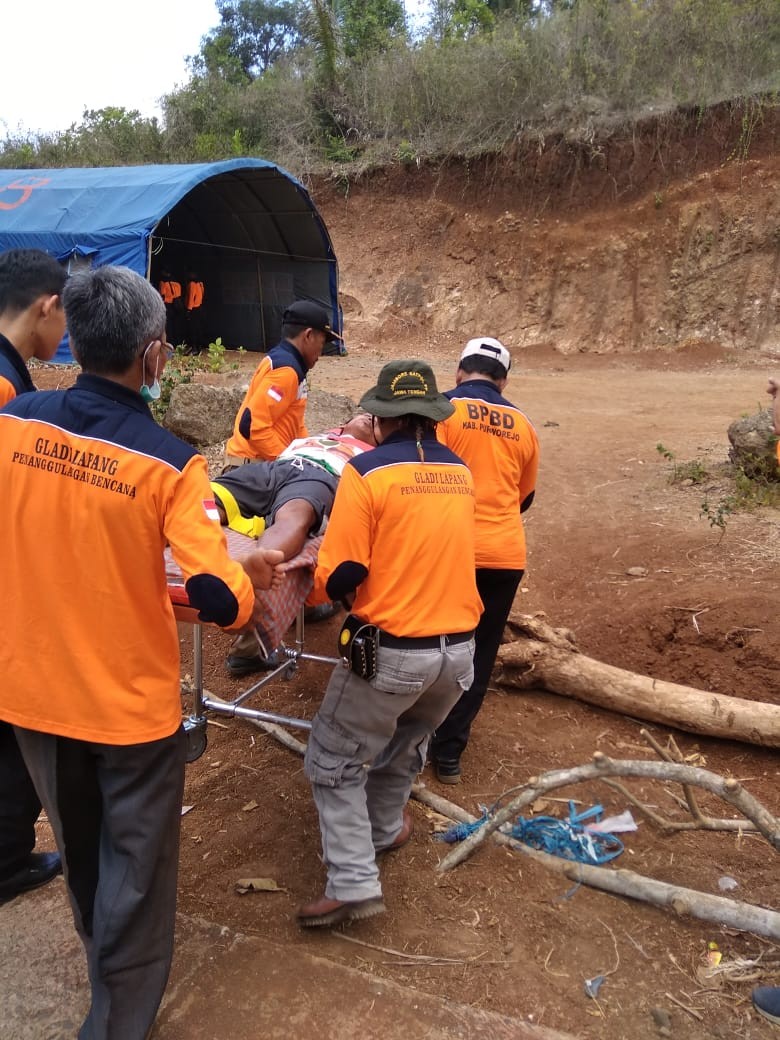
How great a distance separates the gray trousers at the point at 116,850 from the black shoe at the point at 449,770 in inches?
67.4

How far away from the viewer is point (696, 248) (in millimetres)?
16516

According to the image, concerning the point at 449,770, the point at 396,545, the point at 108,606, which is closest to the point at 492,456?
the point at 396,545

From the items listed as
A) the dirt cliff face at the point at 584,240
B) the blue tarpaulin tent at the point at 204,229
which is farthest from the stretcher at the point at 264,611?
the dirt cliff face at the point at 584,240

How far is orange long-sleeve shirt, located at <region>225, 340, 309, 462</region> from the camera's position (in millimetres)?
4578

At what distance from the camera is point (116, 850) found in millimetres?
1929

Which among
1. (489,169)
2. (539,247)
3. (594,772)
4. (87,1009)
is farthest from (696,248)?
(87,1009)

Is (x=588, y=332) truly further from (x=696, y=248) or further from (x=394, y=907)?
(x=394, y=907)

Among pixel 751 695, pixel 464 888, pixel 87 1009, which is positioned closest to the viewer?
pixel 87 1009

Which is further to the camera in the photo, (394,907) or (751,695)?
(751,695)

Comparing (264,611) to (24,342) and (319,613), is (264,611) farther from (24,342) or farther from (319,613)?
(319,613)

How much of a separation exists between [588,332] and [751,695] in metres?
14.1

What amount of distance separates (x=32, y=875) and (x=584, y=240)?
683 inches

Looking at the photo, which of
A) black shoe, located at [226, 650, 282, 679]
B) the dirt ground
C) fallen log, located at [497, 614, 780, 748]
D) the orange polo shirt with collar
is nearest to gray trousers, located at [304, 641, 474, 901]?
the orange polo shirt with collar

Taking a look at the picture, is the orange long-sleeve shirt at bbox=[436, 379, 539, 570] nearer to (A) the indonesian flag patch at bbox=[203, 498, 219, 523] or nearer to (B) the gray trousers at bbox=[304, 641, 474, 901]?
(B) the gray trousers at bbox=[304, 641, 474, 901]
